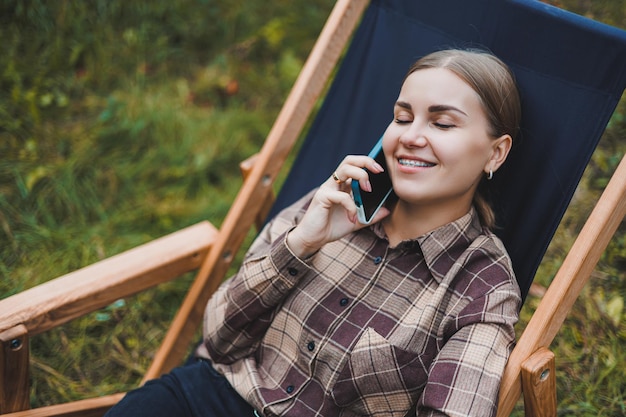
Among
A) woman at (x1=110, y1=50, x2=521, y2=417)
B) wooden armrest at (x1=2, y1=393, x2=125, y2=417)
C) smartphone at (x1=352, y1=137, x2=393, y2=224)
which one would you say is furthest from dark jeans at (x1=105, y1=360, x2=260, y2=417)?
smartphone at (x1=352, y1=137, x2=393, y2=224)

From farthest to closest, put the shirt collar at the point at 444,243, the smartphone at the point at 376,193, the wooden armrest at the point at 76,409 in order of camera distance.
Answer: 1. the wooden armrest at the point at 76,409
2. the smartphone at the point at 376,193
3. the shirt collar at the point at 444,243

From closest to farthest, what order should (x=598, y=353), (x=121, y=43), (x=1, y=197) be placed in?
(x=598, y=353) < (x=1, y=197) < (x=121, y=43)

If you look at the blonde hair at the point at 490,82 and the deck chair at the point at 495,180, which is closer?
the deck chair at the point at 495,180

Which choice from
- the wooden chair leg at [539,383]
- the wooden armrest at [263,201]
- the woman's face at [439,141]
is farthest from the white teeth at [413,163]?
the wooden armrest at [263,201]

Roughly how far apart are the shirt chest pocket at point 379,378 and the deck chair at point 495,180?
0.76ft

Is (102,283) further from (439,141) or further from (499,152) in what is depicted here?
(499,152)

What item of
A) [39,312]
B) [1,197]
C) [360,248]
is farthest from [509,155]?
[1,197]

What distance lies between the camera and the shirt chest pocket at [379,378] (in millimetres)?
1735

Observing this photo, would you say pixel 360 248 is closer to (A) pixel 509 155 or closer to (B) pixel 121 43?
(A) pixel 509 155

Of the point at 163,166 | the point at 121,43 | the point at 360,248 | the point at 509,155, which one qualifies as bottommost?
the point at 163,166

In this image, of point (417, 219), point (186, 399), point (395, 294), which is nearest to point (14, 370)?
point (186, 399)

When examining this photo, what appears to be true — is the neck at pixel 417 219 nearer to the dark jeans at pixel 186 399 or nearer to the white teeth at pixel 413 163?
the white teeth at pixel 413 163

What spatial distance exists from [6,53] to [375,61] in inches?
92.2

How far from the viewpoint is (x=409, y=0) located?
7.82ft
